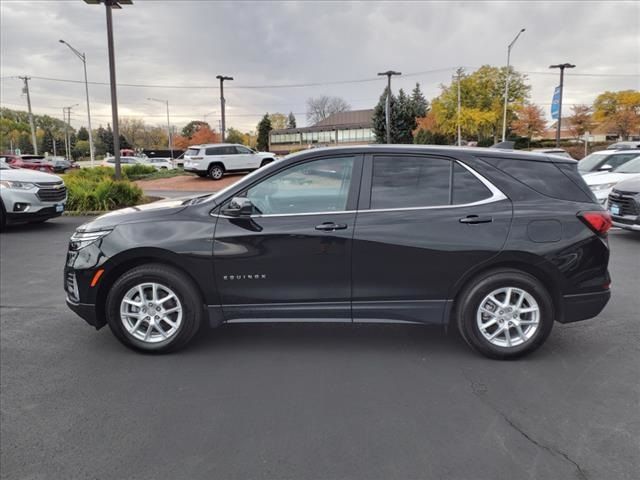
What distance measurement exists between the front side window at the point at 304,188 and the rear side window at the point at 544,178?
121 centimetres

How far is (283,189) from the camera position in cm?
405

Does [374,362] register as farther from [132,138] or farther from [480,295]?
[132,138]

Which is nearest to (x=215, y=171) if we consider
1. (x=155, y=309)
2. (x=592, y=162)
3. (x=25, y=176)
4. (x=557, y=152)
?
(x=25, y=176)

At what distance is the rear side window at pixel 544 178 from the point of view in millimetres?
3939

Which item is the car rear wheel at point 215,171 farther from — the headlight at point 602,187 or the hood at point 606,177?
the headlight at point 602,187

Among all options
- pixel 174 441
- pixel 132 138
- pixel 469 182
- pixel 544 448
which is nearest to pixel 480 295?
pixel 469 182

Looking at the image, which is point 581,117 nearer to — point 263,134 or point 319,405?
point 263,134

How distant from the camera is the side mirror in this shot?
3877mm

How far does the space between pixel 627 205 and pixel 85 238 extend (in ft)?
29.9

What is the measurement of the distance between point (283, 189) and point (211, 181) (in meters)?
23.1

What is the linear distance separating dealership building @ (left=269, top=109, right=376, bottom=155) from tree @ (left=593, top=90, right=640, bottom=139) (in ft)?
118

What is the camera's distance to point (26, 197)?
34.3 ft

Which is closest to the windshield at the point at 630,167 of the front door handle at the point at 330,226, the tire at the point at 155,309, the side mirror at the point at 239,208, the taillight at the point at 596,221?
the taillight at the point at 596,221

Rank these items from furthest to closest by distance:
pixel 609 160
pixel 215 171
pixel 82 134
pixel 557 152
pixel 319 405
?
pixel 82 134
pixel 215 171
pixel 557 152
pixel 609 160
pixel 319 405
